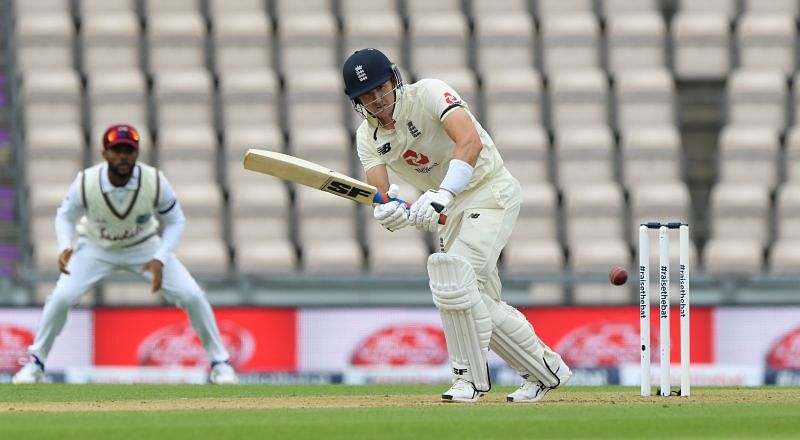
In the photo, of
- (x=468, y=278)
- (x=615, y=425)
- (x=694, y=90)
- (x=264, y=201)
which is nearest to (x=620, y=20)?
(x=694, y=90)

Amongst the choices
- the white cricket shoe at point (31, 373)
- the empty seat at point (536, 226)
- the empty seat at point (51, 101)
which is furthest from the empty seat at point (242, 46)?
the white cricket shoe at point (31, 373)

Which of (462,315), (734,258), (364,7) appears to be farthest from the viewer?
(364,7)

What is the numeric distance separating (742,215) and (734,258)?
499 mm

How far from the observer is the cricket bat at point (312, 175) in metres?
6.40

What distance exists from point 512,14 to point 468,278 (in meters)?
8.14

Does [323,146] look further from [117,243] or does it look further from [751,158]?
[117,243]

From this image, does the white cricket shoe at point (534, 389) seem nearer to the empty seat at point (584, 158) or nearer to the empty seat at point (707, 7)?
the empty seat at point (584, 158)

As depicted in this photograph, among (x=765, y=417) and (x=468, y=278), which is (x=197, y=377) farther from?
(x=765, y=417)

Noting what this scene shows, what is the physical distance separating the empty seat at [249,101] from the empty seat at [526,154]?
207 cm

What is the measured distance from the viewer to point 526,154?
41.8 feet

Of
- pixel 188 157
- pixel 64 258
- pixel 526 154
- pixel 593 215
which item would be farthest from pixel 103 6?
pixel 64 258

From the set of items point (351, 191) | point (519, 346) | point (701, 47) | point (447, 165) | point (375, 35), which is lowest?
point (519, 346)

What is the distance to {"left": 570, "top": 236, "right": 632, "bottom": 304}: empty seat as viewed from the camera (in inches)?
452

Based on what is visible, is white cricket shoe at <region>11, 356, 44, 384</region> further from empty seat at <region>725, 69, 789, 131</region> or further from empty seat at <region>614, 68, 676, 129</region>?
empty seat at <region>725, 69, 789, 131</region>
